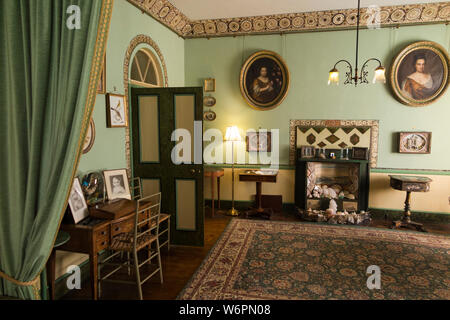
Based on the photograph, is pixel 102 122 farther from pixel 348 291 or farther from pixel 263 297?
pixel 348 291

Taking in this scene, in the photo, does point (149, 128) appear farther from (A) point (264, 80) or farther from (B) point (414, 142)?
(B) point (414, 142)

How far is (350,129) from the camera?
5.40 m

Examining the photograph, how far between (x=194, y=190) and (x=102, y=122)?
146cm

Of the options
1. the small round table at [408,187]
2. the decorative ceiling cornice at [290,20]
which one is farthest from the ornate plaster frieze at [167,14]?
the small round table at [408,187]

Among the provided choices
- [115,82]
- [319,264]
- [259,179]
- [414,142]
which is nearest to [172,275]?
[319,264]

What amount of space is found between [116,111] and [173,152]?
89 cm

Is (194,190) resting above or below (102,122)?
below

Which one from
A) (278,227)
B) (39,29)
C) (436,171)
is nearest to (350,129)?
(436,171)

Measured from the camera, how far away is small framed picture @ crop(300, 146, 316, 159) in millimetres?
5449

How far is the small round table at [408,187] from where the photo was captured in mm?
4641

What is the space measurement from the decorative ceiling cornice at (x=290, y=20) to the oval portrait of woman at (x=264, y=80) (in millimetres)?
515

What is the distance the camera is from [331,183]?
5.57 meters

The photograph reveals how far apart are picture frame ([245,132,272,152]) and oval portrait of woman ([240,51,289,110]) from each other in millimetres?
527
